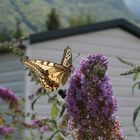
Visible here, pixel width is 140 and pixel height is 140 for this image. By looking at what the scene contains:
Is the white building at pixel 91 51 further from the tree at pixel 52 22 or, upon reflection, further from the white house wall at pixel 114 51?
the tree at pixel 52 22

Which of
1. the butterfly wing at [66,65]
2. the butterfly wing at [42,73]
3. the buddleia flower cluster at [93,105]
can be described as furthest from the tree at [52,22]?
the buddleia flower cluster at [93,105]

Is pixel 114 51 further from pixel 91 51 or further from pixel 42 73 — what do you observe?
pixel 42 73

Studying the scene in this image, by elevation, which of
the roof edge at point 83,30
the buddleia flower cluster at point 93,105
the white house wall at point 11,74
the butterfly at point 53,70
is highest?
the roof edge at point 83,30

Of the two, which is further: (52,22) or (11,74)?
(52,22)

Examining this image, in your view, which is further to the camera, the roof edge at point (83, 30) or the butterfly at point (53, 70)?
the roof edge at point (83, 30)

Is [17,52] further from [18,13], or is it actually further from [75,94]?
[18,13]

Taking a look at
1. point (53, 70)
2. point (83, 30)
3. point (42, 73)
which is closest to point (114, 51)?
point (83, 30)
